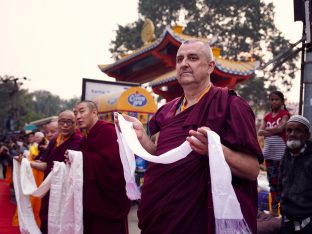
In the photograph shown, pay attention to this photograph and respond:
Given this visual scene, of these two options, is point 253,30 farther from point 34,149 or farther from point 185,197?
point 185,197

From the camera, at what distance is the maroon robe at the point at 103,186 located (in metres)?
3.70

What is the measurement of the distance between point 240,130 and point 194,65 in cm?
48

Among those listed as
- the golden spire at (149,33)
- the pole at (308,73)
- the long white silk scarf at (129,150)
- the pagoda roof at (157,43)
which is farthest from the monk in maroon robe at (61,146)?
the golden spire at (149,33)

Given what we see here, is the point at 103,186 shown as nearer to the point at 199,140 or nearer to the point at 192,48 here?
the point at 192,48

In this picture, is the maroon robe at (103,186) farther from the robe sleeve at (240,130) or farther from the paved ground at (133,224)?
the robe sleeve at (240,130)

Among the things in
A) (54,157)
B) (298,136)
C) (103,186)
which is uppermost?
(298,136)

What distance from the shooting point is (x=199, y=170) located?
1.98 m

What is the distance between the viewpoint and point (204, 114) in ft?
6.72

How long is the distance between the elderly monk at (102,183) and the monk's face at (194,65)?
5.78 feet

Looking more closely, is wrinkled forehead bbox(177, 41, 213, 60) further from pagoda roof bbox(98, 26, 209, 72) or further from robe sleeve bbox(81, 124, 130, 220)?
pagoda roof bbox(98, 26, 209, 72)

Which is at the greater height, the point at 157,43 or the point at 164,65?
the point at 157,43

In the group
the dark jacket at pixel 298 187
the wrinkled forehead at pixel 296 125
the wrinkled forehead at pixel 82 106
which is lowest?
the dark jacket at pixel 298 187

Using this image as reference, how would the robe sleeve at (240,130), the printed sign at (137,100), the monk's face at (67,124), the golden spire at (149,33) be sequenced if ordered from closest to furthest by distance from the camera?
the robe sleeve at (240,130), the monk's face at (67,124), the printed sign at (137,100), the golden spire at (149,33)

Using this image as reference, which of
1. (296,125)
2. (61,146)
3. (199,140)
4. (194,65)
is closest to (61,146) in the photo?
(61,146)
